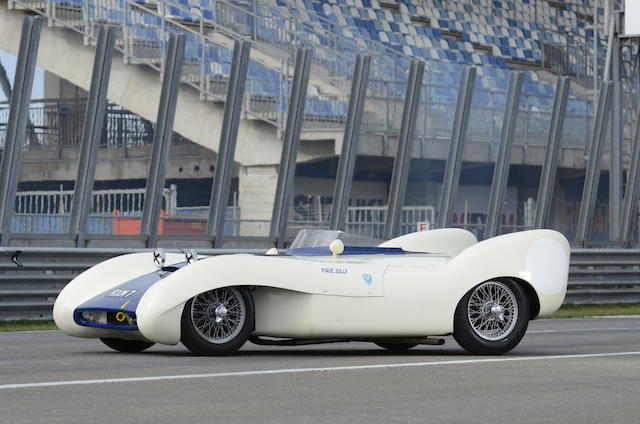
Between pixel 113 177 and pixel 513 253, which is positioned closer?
pixel 513 253

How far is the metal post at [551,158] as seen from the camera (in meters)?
22.1

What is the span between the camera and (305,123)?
740 inches

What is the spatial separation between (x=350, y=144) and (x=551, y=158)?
4360 millimetres

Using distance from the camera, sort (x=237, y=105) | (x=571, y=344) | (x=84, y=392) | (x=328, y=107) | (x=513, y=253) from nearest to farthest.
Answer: (x=84, y=392)
(x=513, y=253)
(x=571, y=344)
(x=237, y=105)
(x=328, y=107)

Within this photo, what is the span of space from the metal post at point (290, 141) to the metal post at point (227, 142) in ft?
2.77

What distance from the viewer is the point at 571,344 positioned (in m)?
11.4

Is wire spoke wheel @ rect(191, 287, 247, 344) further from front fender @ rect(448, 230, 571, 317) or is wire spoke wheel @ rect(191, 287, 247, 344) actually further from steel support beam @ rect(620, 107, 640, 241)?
steel support beam @ rect(620, 107, 640, 241)

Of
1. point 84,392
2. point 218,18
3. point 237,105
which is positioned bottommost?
point 84,392

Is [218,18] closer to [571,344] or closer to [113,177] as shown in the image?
[113,177]

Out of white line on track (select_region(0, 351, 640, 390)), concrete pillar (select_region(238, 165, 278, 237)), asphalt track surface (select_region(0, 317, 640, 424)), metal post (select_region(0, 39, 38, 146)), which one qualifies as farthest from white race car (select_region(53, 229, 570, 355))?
concrete pillar (select_region(238, 165, 278, 237))

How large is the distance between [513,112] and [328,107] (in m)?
3.64

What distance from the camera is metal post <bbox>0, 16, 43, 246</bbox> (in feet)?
51.0

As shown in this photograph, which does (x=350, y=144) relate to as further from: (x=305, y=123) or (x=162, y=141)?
(x=162, y=141)

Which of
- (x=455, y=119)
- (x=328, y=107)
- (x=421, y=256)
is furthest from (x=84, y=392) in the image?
(x=455, y=119)
